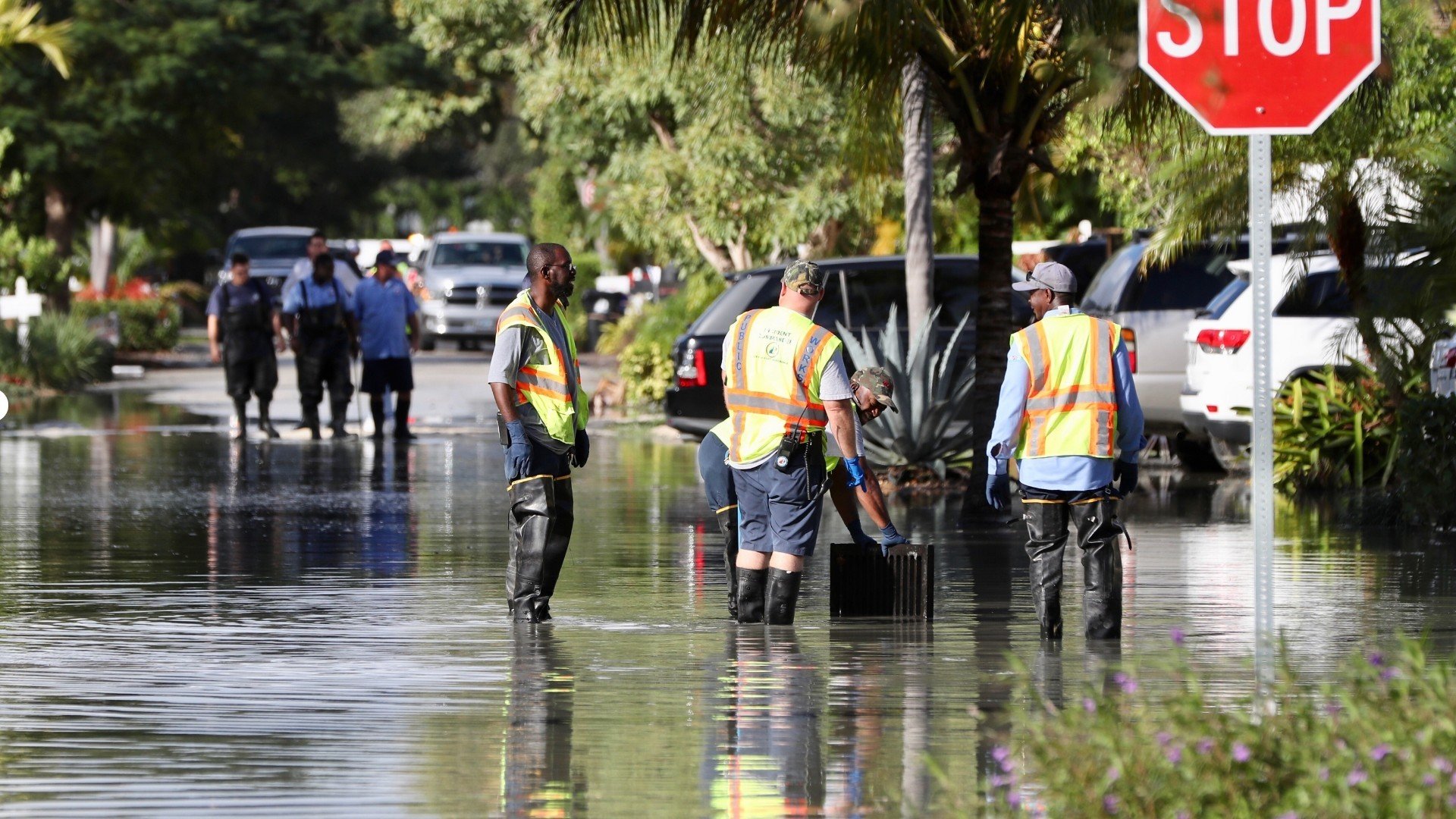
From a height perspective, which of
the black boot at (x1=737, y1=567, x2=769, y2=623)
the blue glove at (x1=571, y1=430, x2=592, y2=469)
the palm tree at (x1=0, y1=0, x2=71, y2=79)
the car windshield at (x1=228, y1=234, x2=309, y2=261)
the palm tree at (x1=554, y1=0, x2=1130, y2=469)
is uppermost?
the palm tree at (x1=0, y1=0, x2=71, y2=79)

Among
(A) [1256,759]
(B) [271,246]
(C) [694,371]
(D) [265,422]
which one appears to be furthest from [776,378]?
(B) [271,246]

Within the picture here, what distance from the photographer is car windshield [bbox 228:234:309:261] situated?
4500cm

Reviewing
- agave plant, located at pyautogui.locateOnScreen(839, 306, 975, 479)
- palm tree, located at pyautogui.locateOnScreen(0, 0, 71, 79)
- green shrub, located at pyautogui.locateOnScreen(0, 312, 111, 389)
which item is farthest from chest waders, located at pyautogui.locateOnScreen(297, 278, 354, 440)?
→ green shrub, located at pyautogui.locateOnScreen(0, 312, 111, 389)

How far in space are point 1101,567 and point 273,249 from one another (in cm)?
3700

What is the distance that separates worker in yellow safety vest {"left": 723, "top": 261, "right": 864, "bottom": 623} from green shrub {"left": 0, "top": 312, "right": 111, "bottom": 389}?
2088cm

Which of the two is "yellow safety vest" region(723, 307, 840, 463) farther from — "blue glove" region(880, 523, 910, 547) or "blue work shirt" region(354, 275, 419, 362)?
"blue work shirt" region(354, 275, 419, 362)

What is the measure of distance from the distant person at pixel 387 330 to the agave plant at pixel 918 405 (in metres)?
5.28

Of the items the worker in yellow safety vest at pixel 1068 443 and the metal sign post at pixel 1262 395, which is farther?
the worker in yellow safety vest at pixel 1068 443

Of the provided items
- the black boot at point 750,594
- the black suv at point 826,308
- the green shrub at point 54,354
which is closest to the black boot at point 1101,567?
the black boot at point 750,594

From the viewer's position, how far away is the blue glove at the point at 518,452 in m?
10.4

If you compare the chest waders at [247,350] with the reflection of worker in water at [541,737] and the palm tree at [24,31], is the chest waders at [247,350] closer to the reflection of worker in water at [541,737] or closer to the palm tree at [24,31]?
the palm tree at [24,31]

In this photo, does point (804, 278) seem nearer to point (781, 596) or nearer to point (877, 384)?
point (877, 384)

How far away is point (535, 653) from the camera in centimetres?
958

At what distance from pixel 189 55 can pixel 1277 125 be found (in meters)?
36.0
